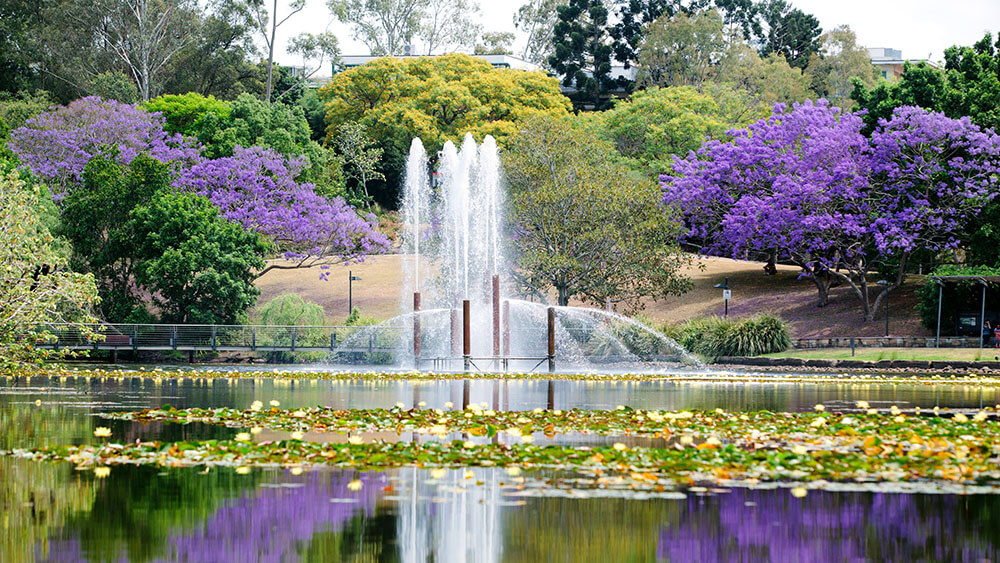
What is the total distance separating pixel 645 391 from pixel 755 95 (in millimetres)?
60543

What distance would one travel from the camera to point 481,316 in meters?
40.6

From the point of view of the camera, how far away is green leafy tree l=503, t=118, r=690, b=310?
5009 centimetres

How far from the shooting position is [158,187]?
176 ft

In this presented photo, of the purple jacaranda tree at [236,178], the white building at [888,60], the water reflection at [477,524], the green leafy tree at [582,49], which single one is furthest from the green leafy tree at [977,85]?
the white building at [888,60]

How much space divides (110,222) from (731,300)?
96.8ft

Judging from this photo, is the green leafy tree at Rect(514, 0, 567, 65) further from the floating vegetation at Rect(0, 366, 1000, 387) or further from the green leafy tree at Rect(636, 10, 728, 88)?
the floating vegetation at Rect(0, 366, 1000, 387)

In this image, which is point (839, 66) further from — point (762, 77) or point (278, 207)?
point (278, 207)

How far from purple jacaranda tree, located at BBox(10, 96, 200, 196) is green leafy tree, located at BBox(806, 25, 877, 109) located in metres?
48.5

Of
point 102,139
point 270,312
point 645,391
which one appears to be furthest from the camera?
point 102,139

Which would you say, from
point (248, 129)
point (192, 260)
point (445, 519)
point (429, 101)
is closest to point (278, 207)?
point (192, 260)

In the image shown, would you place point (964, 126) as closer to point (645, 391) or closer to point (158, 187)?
point (645, 391)

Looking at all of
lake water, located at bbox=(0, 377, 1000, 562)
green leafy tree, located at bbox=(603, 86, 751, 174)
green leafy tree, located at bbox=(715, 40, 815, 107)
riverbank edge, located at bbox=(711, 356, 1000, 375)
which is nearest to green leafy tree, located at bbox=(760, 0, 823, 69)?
green leafy tree, located at bbox=(715, 40, 815, 107)

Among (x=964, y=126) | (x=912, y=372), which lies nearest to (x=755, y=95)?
(x=964, y=126)

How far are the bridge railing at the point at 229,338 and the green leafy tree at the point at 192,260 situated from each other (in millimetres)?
2154
